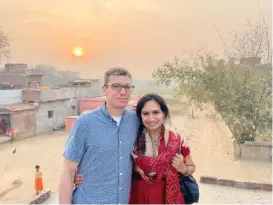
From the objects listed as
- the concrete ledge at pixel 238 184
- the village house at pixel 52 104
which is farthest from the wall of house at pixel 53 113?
the concrete ledge at pixel 238 184

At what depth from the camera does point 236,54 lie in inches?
578

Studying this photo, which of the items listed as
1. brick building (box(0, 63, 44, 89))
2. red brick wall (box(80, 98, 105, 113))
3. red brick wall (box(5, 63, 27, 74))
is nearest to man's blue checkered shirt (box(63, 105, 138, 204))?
red brick wall (box(80, 98, 105, 113))

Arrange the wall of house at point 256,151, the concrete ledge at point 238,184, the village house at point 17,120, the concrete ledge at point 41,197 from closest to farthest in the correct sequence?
the concrete ledge at point 41,197 < the concrete ledge at point 238,184 < the wall of house at point 256,151 < the village house at point 17,120

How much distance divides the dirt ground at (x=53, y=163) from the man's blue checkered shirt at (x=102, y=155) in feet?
20.6

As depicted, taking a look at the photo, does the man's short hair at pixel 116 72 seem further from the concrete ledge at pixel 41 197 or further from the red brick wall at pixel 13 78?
the red brick wall at pixel 13 78

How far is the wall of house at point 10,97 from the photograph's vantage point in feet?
56.2

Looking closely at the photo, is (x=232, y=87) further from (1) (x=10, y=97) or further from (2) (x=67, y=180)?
(1) (x=10, y=97)

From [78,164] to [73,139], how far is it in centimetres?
16

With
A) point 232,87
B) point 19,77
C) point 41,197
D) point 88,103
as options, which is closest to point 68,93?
point 88,103

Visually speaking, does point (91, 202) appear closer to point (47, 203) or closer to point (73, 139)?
Result: point (73, 139)

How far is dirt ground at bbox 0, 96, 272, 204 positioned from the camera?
8.35 m

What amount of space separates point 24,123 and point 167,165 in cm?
1550

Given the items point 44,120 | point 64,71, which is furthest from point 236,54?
point 64,71

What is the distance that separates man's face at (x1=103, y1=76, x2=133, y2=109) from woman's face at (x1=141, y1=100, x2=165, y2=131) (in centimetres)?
14
